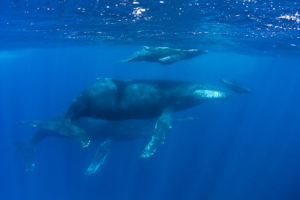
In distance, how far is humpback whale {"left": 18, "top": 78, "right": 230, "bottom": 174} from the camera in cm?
1028

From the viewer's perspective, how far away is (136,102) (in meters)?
10.7

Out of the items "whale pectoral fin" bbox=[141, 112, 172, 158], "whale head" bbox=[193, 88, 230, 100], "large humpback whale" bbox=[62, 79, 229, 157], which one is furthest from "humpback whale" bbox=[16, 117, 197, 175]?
"whale head" bbox=[193, 88, 230, 100]

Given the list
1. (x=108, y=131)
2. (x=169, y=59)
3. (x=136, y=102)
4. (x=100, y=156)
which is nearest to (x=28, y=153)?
(x=108, y=131)

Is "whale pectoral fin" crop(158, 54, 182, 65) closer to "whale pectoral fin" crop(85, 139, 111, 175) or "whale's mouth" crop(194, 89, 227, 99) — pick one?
"whale's mouth" crop(194, 89, 227, 99)

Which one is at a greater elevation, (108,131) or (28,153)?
(108,131)

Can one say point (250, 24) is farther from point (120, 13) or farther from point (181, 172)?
point (181, 172)

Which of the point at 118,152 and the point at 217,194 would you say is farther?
the point at 118,152

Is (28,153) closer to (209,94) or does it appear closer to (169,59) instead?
(169,59)

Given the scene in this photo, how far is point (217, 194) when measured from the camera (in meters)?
22.8

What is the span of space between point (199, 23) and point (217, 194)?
13.6 meters

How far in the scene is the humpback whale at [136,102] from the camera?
1028 centimetres

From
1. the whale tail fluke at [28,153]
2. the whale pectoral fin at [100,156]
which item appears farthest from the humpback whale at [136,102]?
the whale tail fluke at [28,153]

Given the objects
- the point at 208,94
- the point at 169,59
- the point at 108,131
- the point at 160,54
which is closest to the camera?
the point at 208,94

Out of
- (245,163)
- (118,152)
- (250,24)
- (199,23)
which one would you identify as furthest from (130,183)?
(250,24)
